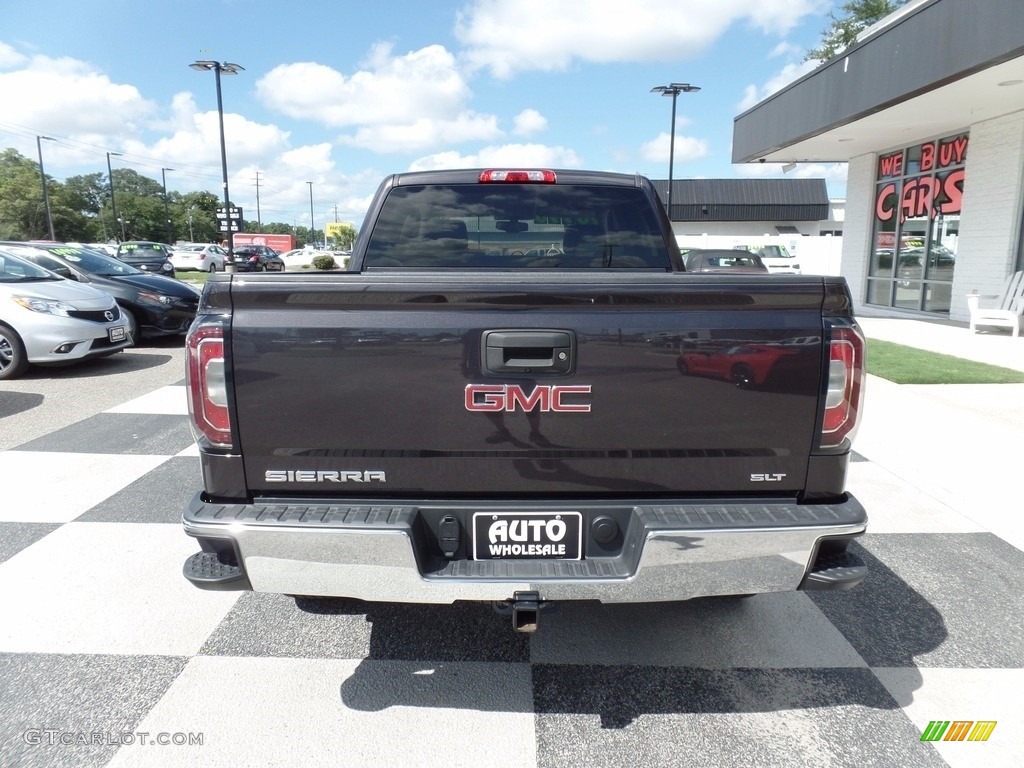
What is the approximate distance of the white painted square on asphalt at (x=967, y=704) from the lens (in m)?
2.37

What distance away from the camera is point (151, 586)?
134 inches

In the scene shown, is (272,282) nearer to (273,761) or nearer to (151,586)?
(273,761)

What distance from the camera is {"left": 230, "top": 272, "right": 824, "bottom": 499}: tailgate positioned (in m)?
2.18

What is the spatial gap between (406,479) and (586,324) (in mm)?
763

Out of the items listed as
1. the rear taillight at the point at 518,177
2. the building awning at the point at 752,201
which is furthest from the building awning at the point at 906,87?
the building awning at the point at 752,201

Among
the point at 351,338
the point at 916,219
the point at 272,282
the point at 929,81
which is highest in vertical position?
the point at 929,81

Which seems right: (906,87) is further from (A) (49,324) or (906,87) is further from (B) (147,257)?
(B) (147,257)

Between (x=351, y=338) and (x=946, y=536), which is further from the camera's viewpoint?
(x=946, y=536)

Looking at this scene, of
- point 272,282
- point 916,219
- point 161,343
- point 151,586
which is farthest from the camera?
point 916,219

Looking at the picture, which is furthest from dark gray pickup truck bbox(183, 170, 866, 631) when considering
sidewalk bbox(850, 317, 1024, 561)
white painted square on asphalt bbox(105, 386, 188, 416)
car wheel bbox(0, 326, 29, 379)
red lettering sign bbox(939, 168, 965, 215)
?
red lettering sign bbox(939, 168, 965, 215)

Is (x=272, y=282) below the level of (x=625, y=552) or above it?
above

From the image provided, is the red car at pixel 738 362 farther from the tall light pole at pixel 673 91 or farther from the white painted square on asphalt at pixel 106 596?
the tall light pole at pixel 673 91

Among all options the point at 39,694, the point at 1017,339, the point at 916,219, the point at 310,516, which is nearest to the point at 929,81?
the point at 1017,339

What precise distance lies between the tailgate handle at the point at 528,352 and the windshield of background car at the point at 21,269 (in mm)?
8856
